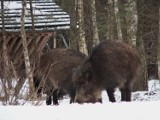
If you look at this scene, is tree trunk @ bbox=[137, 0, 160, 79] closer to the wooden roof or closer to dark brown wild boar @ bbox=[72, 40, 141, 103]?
the wooden roof

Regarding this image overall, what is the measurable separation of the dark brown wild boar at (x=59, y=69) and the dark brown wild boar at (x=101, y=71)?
71 centimetres

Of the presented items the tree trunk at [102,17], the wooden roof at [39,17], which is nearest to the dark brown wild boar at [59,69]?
the wooden roof at [39,17]

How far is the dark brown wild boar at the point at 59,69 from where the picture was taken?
11.1 m

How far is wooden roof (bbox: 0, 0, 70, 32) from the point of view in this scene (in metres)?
18.2

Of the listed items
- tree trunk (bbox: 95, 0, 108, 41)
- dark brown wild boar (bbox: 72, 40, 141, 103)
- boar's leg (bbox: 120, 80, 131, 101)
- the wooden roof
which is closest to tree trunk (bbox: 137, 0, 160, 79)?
tree trunk (bbox: 95, 0, 108, 41)

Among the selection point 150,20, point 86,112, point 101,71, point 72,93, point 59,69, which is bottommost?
point 150,20

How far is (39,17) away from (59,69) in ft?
27.2

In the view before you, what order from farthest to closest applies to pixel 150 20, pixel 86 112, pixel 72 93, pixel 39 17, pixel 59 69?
pixel 150 20 → pixel 39 17 → pixel 59 69 → pixel 72 93 → pixel 86 112

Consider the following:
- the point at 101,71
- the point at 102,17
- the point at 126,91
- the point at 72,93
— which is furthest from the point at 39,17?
the point at 101,71

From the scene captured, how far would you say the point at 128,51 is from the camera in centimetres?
1042

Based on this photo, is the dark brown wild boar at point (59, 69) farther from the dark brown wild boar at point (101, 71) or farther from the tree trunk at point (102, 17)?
the tree trunk at point (102, 17)

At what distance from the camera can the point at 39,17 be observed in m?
19.3

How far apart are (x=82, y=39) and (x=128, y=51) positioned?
6.40 m

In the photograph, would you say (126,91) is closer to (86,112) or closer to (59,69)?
(59,69)
